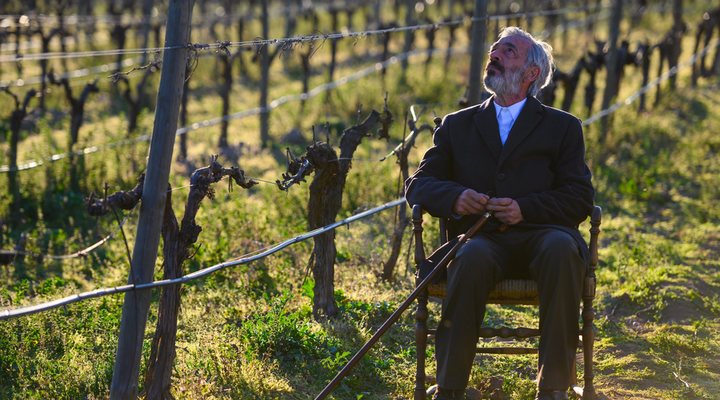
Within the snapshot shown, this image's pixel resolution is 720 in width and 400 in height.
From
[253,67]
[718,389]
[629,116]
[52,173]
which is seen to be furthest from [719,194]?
[253,67]

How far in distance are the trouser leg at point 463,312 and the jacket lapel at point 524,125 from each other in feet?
1.71

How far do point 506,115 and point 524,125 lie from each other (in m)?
0.12

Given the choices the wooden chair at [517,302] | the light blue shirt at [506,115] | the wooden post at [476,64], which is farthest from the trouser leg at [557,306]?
the wooden post at [476,64]

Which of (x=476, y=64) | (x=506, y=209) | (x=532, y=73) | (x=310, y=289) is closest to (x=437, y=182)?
(x=506, y=209)

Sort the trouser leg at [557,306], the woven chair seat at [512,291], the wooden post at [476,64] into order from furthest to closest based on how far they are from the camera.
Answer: the wooden post at [476,64]
the woven chair seat at [512,291]
the trouser leg at [557,306]

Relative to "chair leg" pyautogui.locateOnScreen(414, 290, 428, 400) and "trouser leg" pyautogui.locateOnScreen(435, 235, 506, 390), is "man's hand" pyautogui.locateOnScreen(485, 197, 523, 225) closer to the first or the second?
"trouser leg" pyautogui.locateOnScreen(435, 235, 506, 390)

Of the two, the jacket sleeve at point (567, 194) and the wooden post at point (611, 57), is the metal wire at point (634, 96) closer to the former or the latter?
the wooden post at point (611, 57)

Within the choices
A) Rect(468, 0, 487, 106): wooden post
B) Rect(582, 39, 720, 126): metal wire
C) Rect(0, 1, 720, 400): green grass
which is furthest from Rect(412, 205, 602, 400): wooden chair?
Rect(582, 39, 720, 126): metal wire

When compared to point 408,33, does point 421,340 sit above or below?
below

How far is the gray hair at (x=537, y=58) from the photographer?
4445 millimetres

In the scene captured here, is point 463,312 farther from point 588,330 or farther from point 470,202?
point 588,330

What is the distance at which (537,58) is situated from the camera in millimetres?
4441

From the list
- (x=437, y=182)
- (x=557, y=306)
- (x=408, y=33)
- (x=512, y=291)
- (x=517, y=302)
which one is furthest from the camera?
(x=408, y=33)

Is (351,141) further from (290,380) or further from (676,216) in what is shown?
(676,216)
